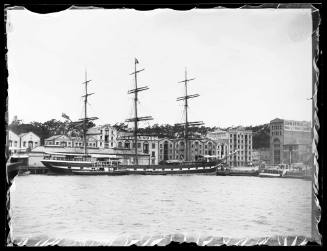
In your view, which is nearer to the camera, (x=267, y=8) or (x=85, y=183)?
(x=267, y=8)

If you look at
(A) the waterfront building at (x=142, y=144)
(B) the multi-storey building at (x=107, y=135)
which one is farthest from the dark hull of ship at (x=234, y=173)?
(B) the multi-storey building at (x=107, y=135)

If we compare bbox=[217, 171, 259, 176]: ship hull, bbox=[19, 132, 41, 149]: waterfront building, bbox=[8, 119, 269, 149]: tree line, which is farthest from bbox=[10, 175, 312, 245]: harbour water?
bbox=[8, 119, 269, 149]: tree line

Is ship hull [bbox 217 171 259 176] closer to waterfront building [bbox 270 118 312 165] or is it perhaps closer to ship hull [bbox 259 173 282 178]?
ship hull [bbox 259 173 282 178]

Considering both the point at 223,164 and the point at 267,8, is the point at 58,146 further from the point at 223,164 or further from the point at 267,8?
the point at 267,8

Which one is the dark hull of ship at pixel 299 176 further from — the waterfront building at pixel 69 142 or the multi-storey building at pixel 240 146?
the waterfront building at pixel 69 142

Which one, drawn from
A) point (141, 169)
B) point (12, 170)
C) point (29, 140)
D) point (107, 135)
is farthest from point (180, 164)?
point (12, 170)

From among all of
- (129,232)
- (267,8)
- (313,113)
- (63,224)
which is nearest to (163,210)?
(129,232)
